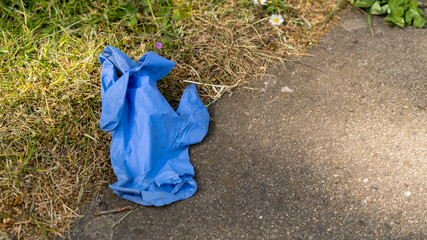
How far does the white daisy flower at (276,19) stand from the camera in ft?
8.94

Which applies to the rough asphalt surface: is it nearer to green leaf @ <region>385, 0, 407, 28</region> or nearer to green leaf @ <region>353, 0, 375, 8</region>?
green leaf @ <region>385, 0, 407, 28</region>

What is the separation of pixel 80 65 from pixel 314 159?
1566 millimetres

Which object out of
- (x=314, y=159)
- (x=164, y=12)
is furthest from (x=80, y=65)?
(x=314, y=159)

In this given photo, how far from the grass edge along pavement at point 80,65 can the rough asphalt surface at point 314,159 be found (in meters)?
0.17

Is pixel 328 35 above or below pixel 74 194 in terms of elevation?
above

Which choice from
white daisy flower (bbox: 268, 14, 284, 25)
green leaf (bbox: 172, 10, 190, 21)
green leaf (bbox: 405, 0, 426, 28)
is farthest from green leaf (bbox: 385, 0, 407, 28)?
green leaf (bbox: 172, 10, 190, 21)

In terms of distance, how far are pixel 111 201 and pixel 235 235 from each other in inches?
26.5

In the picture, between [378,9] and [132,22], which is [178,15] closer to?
[132,22]

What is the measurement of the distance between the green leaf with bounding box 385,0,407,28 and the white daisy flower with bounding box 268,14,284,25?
802 mm

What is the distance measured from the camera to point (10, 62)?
7.80 feet

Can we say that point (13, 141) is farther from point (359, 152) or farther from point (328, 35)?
point (328, 35)

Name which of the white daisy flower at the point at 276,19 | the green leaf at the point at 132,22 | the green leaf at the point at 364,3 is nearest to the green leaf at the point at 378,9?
the green leaf at the point at 364,3

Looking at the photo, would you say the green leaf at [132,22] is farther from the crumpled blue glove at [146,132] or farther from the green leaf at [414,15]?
the green leaf at [414,15]

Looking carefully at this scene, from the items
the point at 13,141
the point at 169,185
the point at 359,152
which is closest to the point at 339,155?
the point at 359,152
